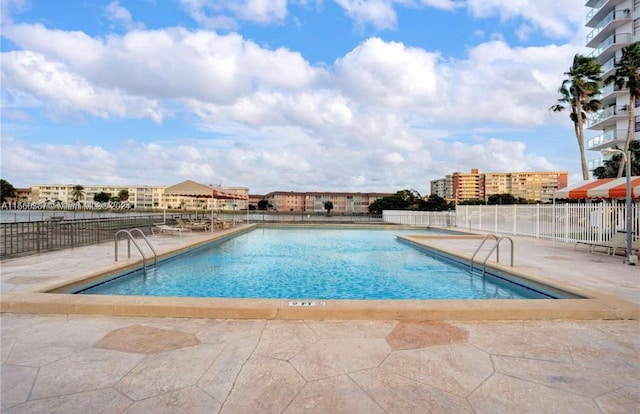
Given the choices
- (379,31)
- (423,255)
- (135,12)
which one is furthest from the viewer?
(379,31)

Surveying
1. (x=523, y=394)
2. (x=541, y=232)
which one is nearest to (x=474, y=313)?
(x=523, y=394)

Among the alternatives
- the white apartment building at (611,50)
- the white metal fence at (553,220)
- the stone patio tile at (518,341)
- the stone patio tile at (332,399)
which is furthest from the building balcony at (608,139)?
the stone patio tile at (332,399)

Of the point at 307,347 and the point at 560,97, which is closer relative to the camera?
the point at 307,347

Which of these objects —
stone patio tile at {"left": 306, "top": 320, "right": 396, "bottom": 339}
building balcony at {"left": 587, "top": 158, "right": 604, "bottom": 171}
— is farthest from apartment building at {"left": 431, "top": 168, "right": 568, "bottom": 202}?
stone patio tile at {"left": 306, "top": 320, "right": 396, "bottom": 339}

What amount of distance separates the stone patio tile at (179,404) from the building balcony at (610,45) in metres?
45.6

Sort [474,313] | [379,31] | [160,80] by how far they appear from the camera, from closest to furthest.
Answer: [474,313] → [160,80] → [379,31]

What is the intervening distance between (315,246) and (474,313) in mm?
10579

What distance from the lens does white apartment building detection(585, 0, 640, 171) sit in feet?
114

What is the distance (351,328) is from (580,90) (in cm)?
3140

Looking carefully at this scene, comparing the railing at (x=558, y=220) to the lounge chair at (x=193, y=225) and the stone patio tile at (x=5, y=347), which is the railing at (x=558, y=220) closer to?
the stone patio tile at (x=5, y=347)

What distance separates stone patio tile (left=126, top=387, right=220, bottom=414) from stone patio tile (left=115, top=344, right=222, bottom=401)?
0.26 feet

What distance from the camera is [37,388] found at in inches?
96.9

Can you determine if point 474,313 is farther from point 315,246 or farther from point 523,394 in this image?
point 315,246

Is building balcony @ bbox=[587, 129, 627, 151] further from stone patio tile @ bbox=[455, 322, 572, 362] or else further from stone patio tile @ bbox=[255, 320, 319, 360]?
stone patio tile @ bbox=[255, 320, 319, 360]
